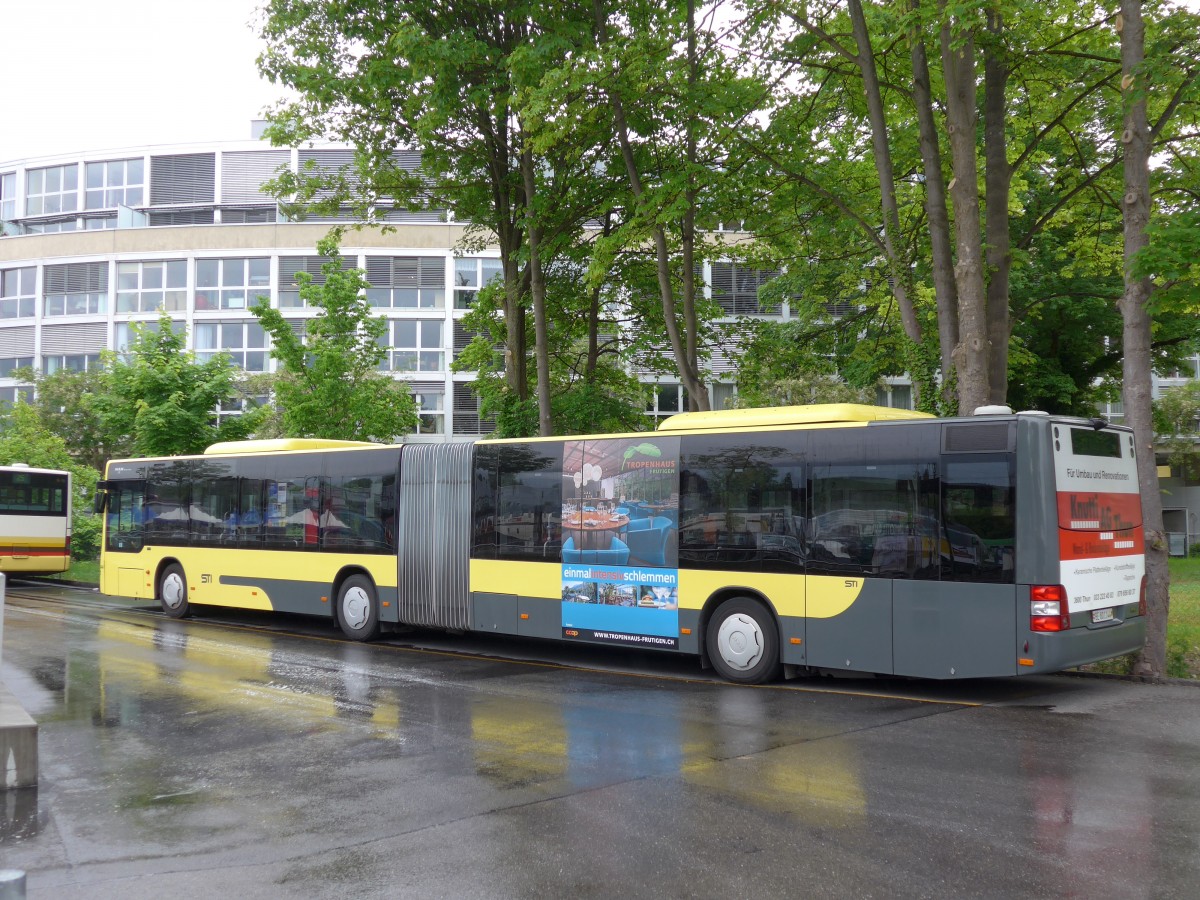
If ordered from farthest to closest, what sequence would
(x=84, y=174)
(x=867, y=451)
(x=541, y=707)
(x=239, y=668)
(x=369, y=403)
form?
(x=84, y=174) < (x=369, y=403) < (x=239, y=668) < (x=867, y=451) < (x=541, y=707)

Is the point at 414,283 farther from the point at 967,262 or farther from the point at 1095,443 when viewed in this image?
the point at 1095,443

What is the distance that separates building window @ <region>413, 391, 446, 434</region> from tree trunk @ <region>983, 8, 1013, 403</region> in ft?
114

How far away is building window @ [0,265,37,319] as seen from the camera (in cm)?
5181

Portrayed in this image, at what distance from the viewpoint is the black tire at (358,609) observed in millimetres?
16562

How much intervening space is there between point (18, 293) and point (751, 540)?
5061 centimetres

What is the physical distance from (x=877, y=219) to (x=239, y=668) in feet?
43.4

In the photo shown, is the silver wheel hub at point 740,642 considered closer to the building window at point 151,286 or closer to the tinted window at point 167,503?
the tinted window at point 167,503

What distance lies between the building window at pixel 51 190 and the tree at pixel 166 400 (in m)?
31.3

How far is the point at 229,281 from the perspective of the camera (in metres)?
49.1

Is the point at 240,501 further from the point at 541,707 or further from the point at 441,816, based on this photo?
the point at 441,816

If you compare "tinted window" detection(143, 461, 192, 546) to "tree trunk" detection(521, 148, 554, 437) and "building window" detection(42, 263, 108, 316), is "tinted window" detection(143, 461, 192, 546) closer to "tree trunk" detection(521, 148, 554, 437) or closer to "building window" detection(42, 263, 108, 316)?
"tree trunk" detection(521, 148, 554, 437)

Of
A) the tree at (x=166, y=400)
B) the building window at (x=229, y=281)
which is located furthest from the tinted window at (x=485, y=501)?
the building window at (x=229, y=281)

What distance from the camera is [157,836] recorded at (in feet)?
21.2

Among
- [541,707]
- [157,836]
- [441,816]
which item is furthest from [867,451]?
[157,836]
